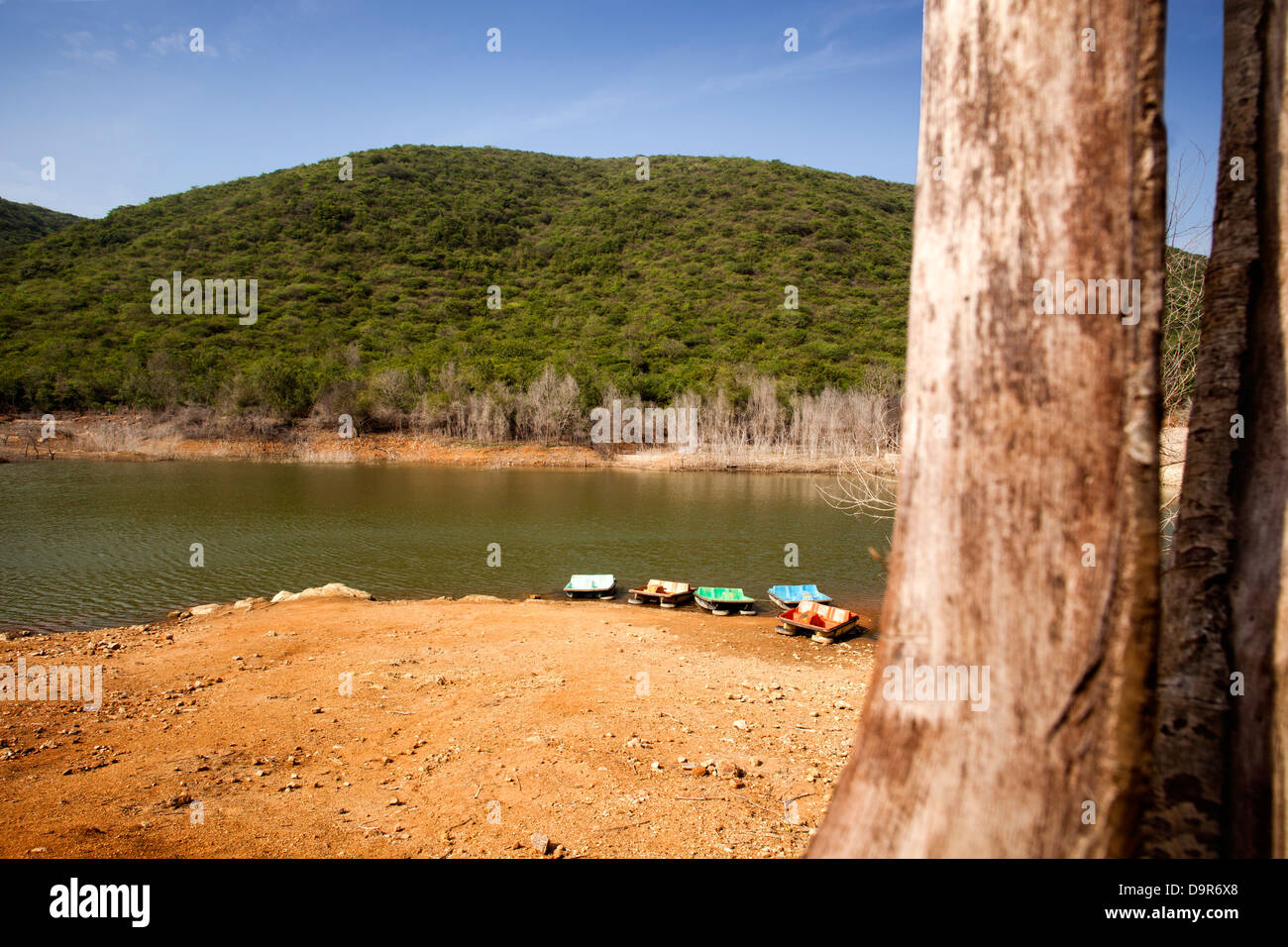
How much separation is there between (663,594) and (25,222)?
13780 centimetres

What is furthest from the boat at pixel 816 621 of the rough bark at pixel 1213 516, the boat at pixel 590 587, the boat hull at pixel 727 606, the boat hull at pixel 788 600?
the rough bark at pixel 1213 516

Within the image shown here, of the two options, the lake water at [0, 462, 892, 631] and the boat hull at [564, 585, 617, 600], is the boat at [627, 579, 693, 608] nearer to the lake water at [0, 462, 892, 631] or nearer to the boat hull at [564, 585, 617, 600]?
the boat hull at [564, 585, 617, 600]

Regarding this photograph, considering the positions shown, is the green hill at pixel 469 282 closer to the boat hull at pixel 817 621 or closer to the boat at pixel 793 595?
the boat at pixel 793 595

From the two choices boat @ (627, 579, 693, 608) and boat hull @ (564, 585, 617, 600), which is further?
boat hull @ (564, 585, 617, 600)

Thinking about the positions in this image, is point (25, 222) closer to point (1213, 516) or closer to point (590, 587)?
point (590, 587)

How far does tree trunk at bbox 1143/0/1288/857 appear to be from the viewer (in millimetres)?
1671

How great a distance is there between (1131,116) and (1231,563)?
1232mm

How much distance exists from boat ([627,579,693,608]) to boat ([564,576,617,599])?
764 mm

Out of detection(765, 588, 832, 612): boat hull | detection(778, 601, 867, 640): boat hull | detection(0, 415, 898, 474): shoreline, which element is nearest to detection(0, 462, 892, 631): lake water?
detection(765, 588, 832, 612): boat hull

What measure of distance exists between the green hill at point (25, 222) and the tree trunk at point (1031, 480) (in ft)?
415

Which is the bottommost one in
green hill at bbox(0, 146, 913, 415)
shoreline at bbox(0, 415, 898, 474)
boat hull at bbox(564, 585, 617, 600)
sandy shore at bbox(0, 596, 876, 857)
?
boat hull at bbox(564, 585, 617, 600)

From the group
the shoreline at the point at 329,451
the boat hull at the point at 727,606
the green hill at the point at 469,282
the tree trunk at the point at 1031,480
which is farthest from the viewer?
the green hill at the point at 469,282

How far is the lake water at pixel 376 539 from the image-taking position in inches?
649
